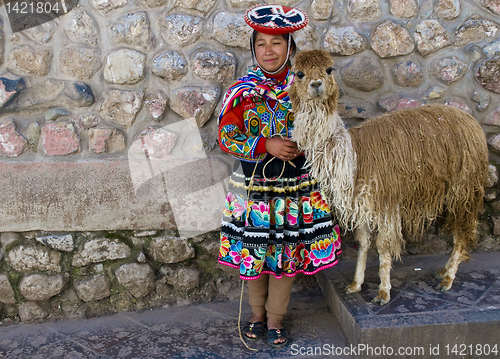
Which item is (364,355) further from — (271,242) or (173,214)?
(173,214)

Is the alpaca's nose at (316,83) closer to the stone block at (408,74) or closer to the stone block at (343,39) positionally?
the stone block at (343,39)

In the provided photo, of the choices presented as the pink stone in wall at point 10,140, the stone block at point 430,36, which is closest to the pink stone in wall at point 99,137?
the pink stone in wall at point 10,140

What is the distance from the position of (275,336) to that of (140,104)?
154 cm

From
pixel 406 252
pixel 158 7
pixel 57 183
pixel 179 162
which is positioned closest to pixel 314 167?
pixel 179 162

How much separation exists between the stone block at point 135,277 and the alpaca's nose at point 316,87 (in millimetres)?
1510

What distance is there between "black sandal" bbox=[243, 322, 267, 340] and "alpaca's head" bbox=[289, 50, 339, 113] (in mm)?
1212

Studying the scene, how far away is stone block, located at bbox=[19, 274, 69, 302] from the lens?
2334 mm

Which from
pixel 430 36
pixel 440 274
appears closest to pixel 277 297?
pixel 440 274

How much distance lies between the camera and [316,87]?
65.2 inches

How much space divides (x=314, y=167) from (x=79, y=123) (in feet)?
4.74

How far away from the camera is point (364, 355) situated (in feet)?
6.03

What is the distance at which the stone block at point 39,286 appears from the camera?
2334 mm

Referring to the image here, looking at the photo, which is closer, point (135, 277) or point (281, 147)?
point (281, 147)

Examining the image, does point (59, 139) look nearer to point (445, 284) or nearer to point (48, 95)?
point (48, 95)
